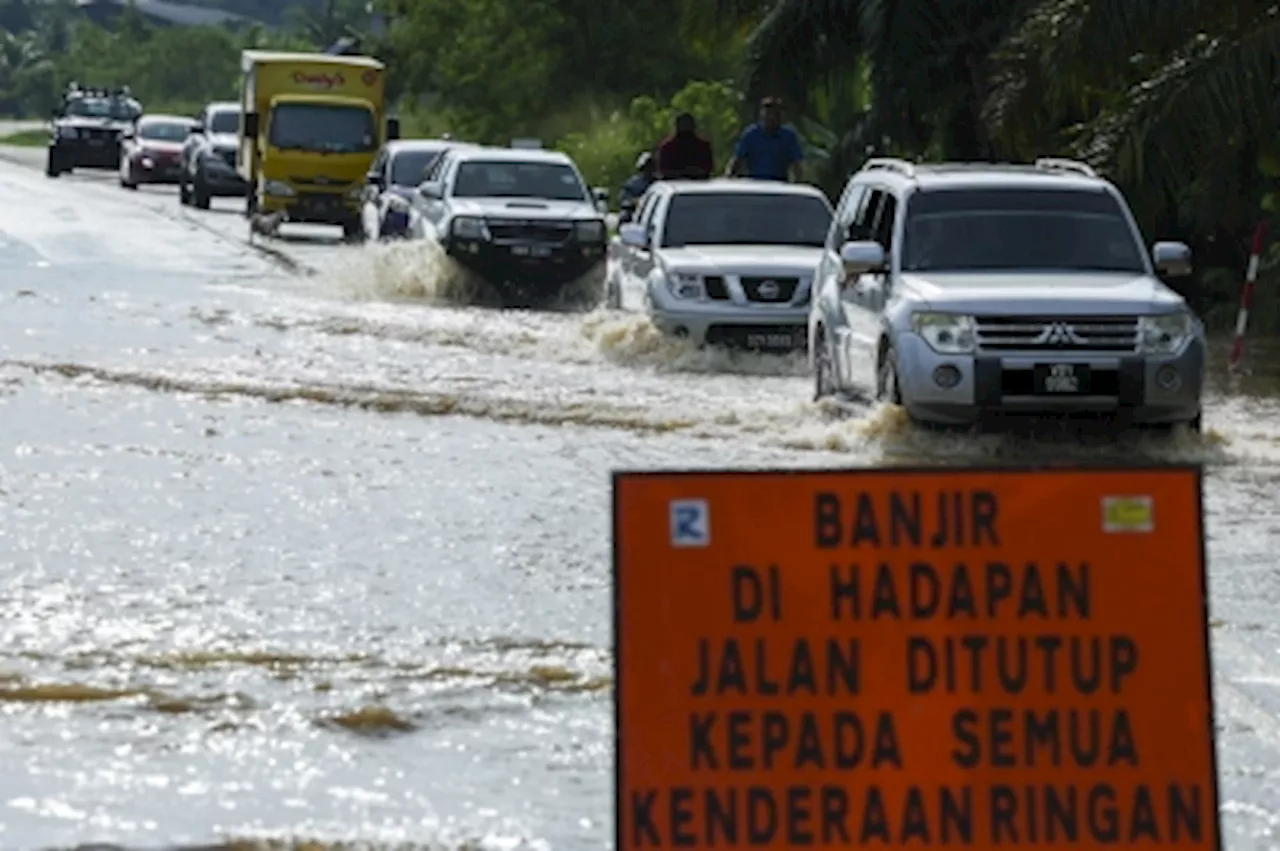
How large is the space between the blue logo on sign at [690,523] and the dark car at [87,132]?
67697 mm

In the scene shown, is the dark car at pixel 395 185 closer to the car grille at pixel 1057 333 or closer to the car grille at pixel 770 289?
the car grille at pixel 770 289

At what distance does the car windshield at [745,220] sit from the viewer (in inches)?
1053

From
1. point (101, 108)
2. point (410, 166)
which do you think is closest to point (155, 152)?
point (101, 108)

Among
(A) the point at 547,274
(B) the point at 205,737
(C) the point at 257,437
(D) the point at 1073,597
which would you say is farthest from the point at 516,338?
(D) the point at 1073,597

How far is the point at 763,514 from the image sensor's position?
673 cm

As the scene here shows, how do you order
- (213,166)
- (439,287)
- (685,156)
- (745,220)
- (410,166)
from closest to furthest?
1. (745,220)
2. (685,156)
3. (439,287)
4. (410,166)
5. (213,166)

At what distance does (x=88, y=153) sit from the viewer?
75.3 metres

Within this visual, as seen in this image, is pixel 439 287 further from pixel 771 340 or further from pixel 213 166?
pixel 213 166

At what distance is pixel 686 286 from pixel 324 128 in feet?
69.9

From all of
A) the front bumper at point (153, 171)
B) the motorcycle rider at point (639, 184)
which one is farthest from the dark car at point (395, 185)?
the front bumper at point (153, 171)

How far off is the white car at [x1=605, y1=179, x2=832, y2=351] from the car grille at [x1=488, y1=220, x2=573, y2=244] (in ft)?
14.3

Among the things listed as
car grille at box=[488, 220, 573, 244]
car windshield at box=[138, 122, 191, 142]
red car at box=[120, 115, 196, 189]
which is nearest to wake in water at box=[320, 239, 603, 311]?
car grille at box=[488, 220, 573, 244]

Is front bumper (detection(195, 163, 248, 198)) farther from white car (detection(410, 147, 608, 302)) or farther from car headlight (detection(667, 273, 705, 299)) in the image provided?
car headlight (detection(667, 273, 705, 299))

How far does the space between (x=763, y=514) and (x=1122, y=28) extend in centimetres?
1790
